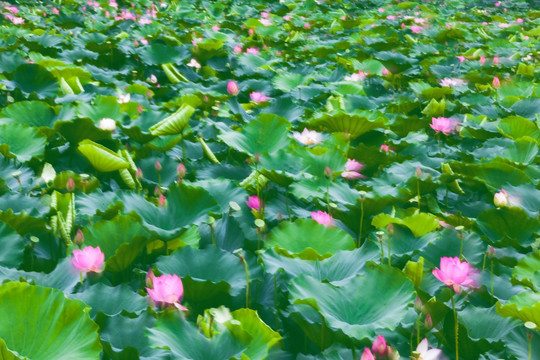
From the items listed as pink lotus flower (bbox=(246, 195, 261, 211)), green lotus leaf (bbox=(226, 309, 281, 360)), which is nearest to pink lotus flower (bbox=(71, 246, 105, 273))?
green lotus leaf (bbox=(226, 309, 281, 360))

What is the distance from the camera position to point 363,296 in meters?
1.05

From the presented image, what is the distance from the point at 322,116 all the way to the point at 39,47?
1.65m

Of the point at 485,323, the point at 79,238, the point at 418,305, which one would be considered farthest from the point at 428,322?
the point at 79,238

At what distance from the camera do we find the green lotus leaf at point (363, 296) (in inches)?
39.8

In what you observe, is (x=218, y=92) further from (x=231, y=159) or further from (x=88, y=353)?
(x=88, y=353)

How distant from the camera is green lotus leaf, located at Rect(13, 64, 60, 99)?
2.26 meters

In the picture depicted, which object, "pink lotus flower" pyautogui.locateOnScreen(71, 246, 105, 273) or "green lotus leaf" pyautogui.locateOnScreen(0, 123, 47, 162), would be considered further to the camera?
"green lotus leaf" pyautogui.locateOnScreen(0, 123, 47, 162)

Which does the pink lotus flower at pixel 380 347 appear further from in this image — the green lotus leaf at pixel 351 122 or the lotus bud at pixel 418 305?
the green lotus leaf at pixel 351 122

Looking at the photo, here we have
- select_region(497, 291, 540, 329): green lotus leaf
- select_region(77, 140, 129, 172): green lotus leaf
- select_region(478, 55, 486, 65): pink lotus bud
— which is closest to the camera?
select_region(497, 291, 540, 329): green lotus leaf

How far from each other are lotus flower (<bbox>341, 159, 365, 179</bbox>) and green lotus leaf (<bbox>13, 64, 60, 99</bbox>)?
1188mm

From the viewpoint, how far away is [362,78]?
9.64ft

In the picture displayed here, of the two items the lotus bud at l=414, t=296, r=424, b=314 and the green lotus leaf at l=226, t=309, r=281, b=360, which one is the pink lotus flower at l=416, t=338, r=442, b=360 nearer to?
the lotus bud at l=414, t=296, r=424, b=314

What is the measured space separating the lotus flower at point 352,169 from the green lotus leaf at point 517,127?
66 cm

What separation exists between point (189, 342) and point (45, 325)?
22cm
